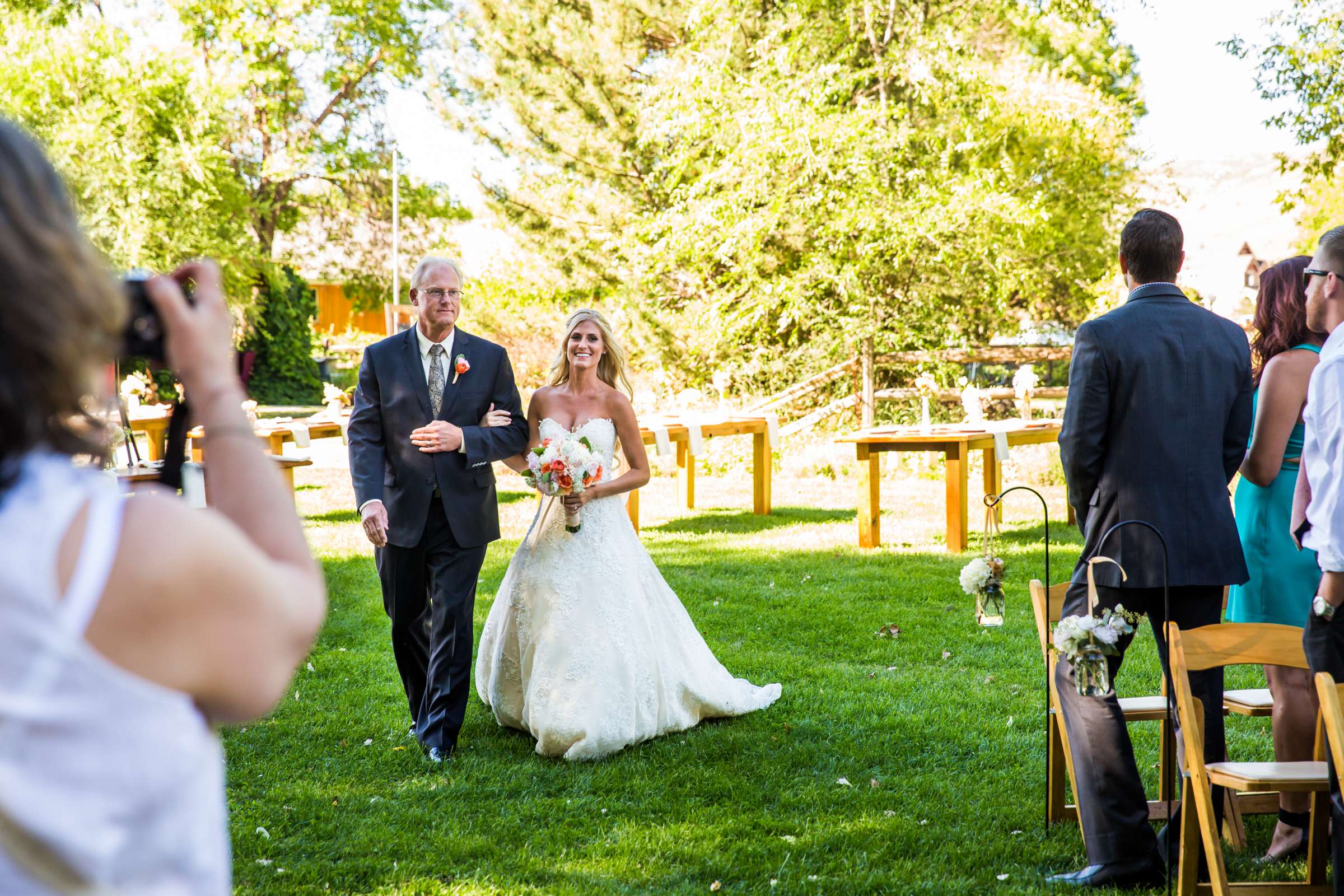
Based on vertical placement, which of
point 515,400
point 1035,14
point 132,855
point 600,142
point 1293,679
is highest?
point 1035,14

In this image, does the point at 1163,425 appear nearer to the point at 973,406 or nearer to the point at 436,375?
the point at 436,375

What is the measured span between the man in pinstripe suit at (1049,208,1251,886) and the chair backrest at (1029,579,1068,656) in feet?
0.63

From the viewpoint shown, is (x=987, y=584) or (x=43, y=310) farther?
(x=987, y=584)

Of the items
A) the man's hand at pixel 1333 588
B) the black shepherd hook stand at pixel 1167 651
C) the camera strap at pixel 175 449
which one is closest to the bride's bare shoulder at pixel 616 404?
the black shepherd hook stand at pixel 1167 651

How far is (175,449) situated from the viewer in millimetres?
1760

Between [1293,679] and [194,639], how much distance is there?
13.8 ft

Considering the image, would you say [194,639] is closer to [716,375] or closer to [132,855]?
[132,855]

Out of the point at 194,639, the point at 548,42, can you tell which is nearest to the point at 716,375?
the point at 548,42

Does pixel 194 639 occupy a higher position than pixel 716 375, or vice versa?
pixel 716 375

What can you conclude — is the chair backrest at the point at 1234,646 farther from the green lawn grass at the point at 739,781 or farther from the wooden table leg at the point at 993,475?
the wooden table leg at the point at 993,475

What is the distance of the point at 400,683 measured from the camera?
23.0 feet

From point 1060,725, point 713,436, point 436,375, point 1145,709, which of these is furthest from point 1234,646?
point 713,436

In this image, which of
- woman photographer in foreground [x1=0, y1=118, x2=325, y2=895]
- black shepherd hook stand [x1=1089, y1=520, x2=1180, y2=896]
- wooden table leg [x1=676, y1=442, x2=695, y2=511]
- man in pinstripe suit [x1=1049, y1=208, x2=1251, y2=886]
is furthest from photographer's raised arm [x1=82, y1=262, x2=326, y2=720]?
wooden table leg [x1=676, y1=442, x2=695, y2=511]

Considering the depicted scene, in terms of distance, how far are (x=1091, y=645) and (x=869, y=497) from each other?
7526mm
